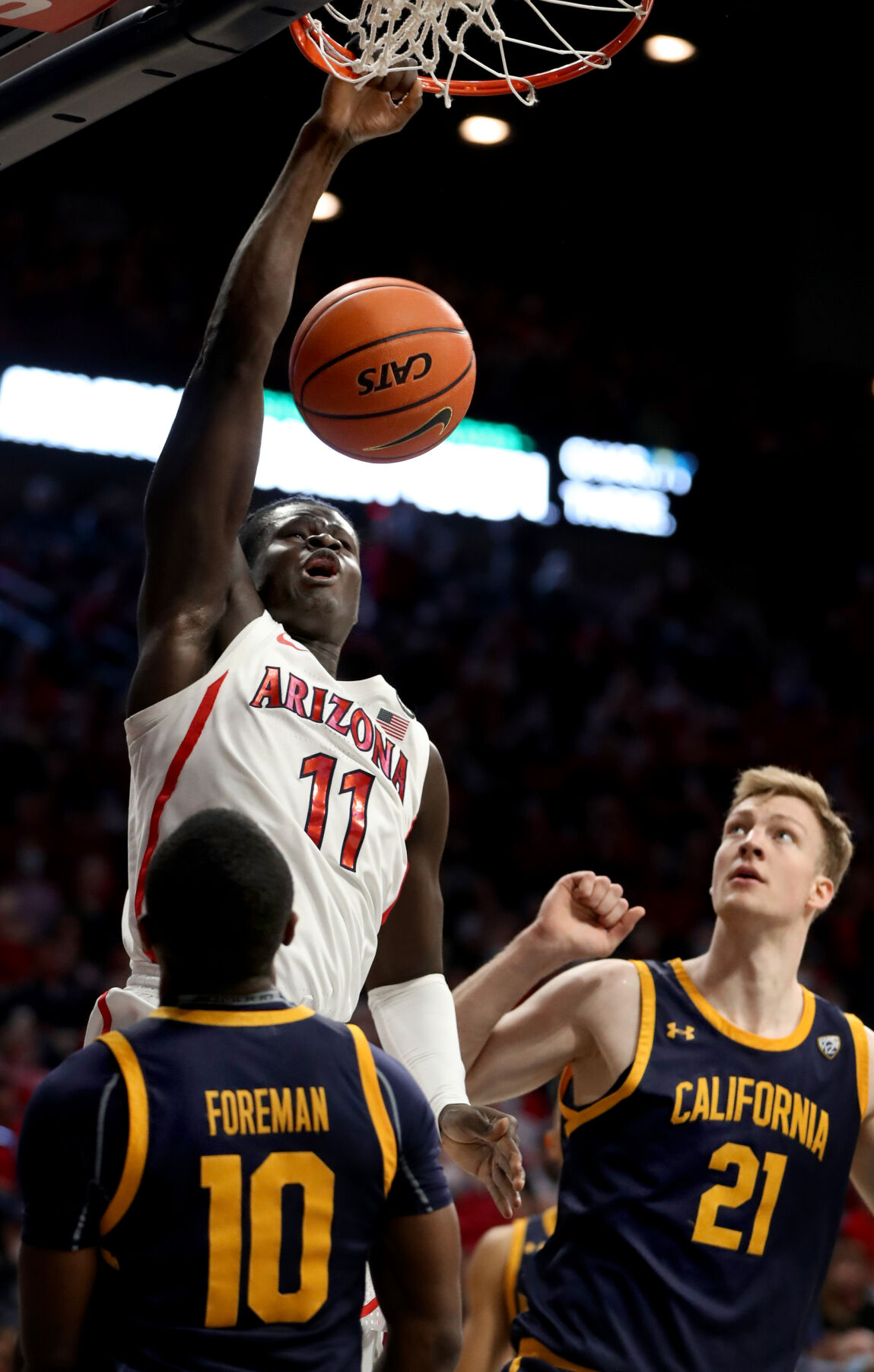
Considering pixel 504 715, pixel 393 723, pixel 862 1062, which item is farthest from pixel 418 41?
pixel 504 715

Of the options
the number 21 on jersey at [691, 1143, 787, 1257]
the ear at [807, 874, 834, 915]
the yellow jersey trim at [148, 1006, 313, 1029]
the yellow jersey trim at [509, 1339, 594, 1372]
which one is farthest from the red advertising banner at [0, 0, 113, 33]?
the yellow jersey trim at [509, 1339, 594, 1372]

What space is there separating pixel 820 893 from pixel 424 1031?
1.15m

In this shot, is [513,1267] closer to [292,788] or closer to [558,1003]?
[558,1003]

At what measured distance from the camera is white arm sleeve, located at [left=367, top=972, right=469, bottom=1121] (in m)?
3.14

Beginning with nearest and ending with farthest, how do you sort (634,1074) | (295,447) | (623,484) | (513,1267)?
(634,1074) < (513,1267) < (295,447) < (623,484)

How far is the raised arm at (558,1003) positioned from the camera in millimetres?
3484

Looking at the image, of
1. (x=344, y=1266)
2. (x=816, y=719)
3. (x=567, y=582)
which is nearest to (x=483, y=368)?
(x=567, y=582)

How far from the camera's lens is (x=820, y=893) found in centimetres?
383

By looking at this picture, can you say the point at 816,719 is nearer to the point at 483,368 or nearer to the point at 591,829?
the point at 591,829

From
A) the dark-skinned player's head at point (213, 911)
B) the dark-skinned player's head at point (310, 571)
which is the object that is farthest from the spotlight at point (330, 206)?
the dark-skinned player's head at point (213, 911)

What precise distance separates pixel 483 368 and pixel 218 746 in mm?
9891

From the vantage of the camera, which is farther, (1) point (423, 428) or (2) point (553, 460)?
(2) point (553, 460)

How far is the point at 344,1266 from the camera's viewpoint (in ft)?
6.97

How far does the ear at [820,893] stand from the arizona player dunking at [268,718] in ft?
3.51
